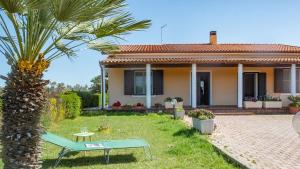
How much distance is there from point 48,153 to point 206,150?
4185 mm

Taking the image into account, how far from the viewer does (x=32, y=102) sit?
16.5 feet

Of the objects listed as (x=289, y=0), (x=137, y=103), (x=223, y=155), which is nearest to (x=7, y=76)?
(x=223, y=155)

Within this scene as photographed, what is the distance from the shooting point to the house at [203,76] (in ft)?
73.3

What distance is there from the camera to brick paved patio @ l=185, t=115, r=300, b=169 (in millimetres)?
7922

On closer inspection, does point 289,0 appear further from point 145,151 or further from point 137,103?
point 137,103

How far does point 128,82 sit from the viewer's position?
2278 centimetres

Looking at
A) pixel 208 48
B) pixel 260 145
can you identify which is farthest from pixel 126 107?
pixel 260 145

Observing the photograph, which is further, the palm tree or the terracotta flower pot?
the terracotta flower pot

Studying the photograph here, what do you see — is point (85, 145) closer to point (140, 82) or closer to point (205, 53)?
point (140, 82)

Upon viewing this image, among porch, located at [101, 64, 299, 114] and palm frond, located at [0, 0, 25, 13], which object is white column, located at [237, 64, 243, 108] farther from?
palm frond, located at [0, 0, 25, 13]

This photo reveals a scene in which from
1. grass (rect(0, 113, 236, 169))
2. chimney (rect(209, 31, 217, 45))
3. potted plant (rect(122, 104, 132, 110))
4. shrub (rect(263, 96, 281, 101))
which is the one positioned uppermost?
chimney (rect(209, 31, 217, 45))

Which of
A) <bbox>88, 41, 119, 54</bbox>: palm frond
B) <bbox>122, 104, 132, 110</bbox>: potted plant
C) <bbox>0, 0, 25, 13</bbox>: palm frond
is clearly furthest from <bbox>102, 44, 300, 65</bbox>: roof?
<bbox>0, 0, 25, 13</bbox>: palm frond

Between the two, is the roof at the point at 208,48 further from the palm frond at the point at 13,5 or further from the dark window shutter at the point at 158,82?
the palm frond at the point at 13,5

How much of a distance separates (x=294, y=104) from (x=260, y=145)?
12143mm
